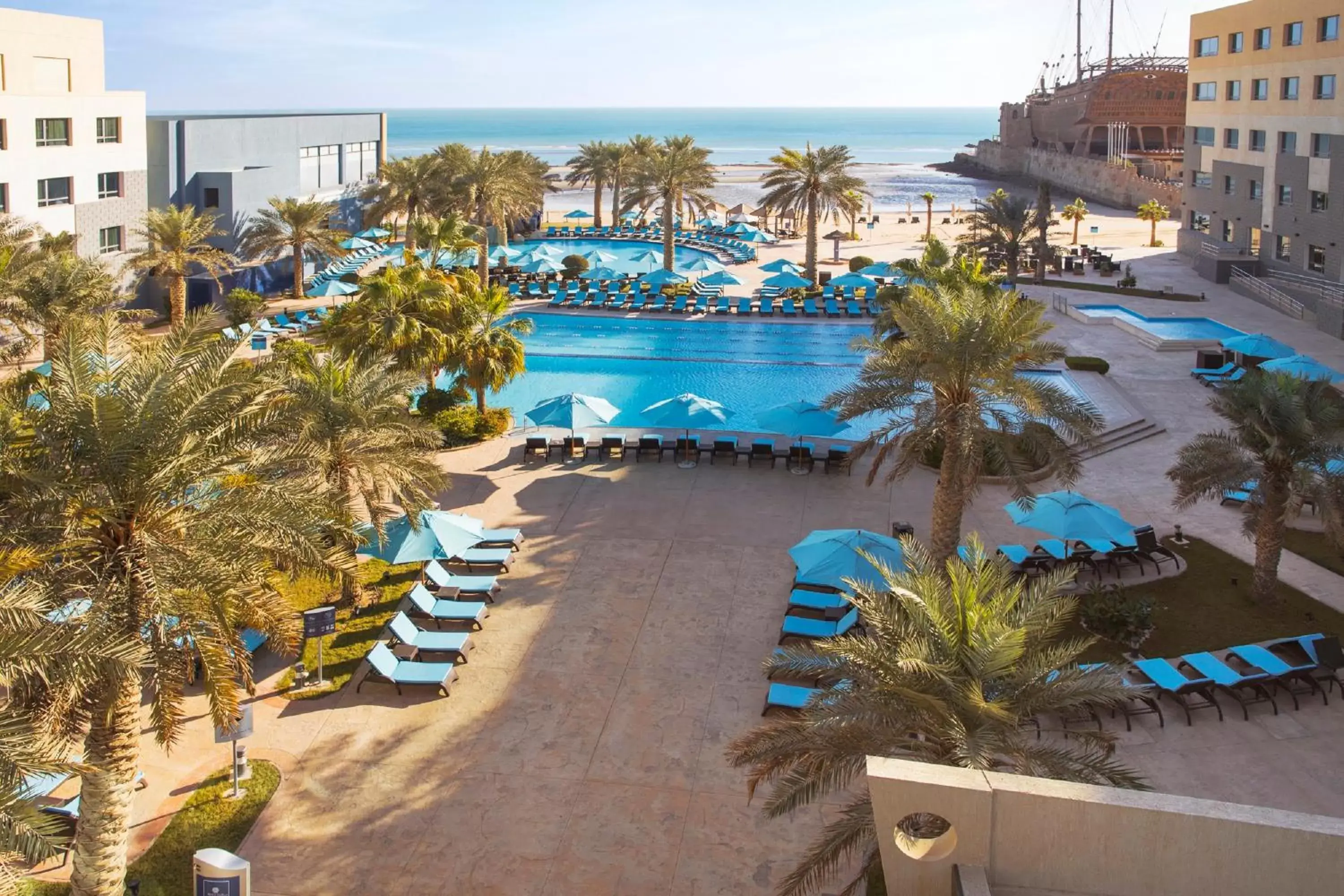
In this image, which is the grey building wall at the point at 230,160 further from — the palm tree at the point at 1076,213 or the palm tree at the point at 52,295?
the palm tree at the point at 1076,213

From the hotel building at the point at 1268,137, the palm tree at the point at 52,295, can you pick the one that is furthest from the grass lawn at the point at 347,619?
the hotel building at the point at 1268,137

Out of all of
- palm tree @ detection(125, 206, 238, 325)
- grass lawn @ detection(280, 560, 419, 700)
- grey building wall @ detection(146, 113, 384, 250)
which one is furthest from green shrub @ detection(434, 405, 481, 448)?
grey building wall @ detection(146, 113, 384, 250)

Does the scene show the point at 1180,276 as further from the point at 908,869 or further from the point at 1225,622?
the point at 908,869

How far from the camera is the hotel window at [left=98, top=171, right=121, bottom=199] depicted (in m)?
41.0

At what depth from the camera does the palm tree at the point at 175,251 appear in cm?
3747

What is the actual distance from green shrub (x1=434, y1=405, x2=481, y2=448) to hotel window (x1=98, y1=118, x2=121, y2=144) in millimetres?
22629

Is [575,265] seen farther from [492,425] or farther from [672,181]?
[492,425]

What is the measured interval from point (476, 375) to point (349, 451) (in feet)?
29.4

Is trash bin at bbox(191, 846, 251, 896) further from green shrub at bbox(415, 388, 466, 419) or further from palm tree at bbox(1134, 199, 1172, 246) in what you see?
palm tree at bbox(1134, 199, 1172, 246)

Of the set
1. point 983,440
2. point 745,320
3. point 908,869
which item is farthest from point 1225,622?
point 745,320

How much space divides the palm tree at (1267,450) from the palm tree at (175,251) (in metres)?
30.9

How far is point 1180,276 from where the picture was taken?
168ft

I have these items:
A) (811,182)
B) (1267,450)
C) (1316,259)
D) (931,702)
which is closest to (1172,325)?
(1316,259)

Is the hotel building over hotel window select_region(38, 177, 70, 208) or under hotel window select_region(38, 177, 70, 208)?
over
